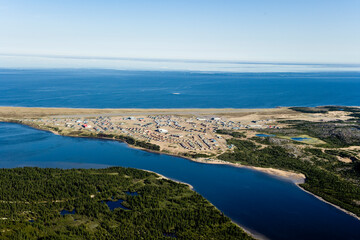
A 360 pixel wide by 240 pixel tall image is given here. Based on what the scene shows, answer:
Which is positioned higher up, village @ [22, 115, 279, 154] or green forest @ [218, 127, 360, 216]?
village @ [22, 115, 279, 154]

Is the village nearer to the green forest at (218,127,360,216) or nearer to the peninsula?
the peninsula

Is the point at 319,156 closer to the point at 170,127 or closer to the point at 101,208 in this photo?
the point at 170,127

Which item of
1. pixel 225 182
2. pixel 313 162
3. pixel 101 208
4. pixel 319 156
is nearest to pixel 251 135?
pixel 319 156

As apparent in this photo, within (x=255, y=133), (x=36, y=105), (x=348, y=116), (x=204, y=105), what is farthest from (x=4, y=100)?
(x=348, y=116)

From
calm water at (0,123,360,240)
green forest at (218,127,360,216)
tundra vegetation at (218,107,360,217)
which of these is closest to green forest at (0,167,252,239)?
calm water at (0,123,360,240)

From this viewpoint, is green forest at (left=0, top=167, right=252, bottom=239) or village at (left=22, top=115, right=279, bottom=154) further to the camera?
village at (left=22, top=115, right=279, bottom=154)

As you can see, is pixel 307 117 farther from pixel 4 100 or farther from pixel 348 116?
pixel 4 100
